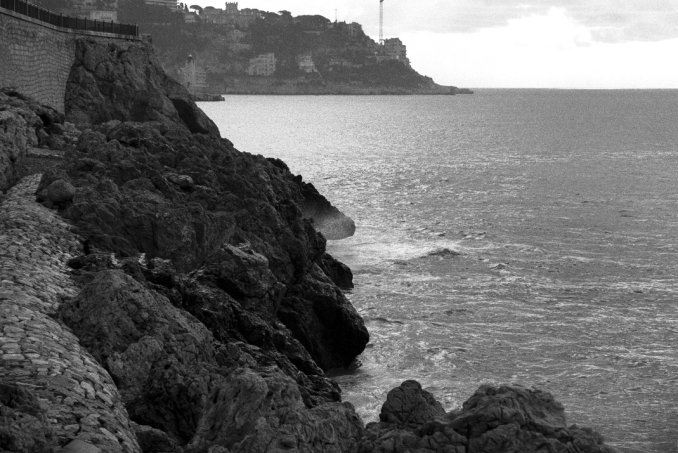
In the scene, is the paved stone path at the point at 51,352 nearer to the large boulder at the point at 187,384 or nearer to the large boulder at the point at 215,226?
the large boulder at the point at 187,384

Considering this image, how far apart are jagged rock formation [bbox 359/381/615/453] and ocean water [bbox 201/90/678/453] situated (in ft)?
27.6

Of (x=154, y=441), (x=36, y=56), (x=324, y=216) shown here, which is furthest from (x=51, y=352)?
(x=36, y=56)

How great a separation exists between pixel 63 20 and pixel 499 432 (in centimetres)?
3971

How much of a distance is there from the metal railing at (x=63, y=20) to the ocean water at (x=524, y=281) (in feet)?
46.0

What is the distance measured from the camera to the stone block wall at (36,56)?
31.5m

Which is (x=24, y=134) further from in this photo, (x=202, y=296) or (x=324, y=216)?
(x=324, y=216)

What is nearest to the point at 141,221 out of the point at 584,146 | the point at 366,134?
the point at 584,146

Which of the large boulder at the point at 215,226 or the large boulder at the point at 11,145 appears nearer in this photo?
the large boulder at the point at 215,226

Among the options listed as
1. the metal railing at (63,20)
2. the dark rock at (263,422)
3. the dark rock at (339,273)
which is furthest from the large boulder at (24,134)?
the dark rock at (263,422)

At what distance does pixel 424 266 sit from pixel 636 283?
668 centimetres

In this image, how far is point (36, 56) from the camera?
35.3 m

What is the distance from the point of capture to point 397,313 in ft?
78.3

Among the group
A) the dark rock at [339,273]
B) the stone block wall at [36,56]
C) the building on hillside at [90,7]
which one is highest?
the building on hillside at [90,7]

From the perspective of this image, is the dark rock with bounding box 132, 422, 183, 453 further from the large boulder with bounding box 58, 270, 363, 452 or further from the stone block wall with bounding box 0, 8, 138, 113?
the stone block wall with bounding box 0, 8, 138, 113
